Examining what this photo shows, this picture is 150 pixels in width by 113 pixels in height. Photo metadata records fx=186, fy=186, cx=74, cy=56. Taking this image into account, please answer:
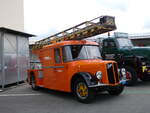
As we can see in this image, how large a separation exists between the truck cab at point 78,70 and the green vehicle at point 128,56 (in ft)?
7.53

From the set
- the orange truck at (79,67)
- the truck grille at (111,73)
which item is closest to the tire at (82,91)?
the orange truck at (79,67)

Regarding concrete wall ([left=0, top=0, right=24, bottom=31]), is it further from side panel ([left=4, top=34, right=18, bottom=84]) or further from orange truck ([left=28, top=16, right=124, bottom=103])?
orange truck ([left=28, top=16, right=124, bottom=103])

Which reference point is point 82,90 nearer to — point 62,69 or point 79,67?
point 79,67

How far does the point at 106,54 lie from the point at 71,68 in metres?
4.54

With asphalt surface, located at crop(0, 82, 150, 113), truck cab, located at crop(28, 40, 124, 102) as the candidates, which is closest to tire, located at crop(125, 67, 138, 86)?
asphalt surface, located at crop(0, 82, 150, 113)

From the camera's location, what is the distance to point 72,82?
6906mm

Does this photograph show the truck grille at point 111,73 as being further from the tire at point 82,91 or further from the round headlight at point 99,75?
the tire at point 82,91

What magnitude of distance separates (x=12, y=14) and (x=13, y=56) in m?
11.4

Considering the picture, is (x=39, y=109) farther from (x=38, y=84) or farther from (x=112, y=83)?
(x=38, y=84)

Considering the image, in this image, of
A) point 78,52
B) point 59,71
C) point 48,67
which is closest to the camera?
point 78,52

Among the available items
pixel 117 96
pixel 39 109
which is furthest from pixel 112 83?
pixel 39 109

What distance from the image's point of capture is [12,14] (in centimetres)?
2103

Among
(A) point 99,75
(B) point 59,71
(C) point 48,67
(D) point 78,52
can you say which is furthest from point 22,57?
(A) point 99,75

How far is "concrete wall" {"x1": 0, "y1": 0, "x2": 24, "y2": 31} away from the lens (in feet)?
63.3
